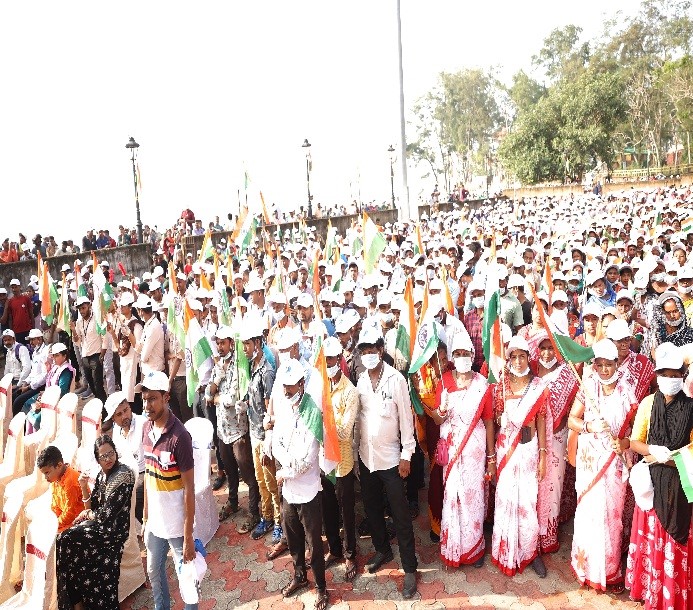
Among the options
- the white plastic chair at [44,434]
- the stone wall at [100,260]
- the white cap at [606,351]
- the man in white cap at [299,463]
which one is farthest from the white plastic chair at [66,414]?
the stone wall at [100,260]

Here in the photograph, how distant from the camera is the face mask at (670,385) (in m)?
3.20

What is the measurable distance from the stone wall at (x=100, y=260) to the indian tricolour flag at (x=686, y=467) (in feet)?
44.2

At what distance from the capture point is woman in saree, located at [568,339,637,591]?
12.1ft

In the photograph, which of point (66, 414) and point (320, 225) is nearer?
point (66, 414)

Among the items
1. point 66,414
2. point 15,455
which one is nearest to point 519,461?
point 66,414

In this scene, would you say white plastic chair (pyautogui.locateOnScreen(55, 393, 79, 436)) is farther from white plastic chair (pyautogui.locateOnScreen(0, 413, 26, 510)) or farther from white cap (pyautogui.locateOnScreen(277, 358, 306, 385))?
white cap (pyautogui.locateOnScreen(277, 358, 306, 385))

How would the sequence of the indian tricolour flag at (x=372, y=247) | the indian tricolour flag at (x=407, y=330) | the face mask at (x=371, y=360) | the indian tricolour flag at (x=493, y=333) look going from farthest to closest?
1. the indian tricolour flag at (x=372, y=247)
2. the indian tricolour flag at (x=407, y=330)
3. the indian tricolour flag at (x=493, y=333)
4. the face mask at (x=371, y=360)

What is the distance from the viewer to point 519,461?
12.8 ft

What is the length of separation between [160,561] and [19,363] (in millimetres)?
5328

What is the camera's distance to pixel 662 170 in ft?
112

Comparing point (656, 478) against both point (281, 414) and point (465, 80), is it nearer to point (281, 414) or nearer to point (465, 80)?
point (281, 414)

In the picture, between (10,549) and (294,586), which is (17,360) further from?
(294,586)

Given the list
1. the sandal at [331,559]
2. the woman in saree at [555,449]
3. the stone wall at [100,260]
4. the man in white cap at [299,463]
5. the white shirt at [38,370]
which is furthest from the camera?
the stone wall at [100,260]

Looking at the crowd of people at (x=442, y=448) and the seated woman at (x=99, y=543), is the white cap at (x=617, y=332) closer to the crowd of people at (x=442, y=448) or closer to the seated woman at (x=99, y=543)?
the crowd of people at (x=442, y=448)
